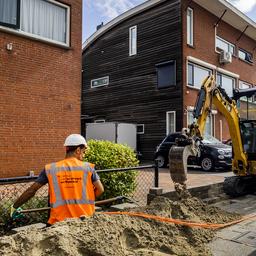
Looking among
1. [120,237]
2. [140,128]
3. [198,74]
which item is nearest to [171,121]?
[140,128]

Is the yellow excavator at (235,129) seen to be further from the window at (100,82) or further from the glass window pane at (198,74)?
the window at (100,82)

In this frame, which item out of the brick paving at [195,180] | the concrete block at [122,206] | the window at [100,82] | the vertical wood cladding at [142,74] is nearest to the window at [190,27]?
the vertical wood cladding at [142,74]

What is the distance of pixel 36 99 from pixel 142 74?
12256mm

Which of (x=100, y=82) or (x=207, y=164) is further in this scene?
(x=100, y=82)

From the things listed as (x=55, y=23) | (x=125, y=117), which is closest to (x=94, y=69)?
(x=125, y=117)

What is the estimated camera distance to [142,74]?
73.4 ft

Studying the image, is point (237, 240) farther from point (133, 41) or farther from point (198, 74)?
point (133, 41)

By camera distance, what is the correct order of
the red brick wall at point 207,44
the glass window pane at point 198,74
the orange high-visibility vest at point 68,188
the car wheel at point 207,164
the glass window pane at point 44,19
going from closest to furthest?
the orange high-visibility vest at point 68,188 → the glass window pane at point 44,19 → the car wheel at point 207,164 → the red brick wall at point 207,44 → the glass window pane at point 198,74

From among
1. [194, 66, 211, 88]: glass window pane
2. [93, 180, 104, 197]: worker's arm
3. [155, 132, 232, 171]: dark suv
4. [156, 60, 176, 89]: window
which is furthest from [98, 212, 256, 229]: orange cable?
[194, 66, 211, 88]: glass window pane

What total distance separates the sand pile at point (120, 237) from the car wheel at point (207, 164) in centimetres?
928

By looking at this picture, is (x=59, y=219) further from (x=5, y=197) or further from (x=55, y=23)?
(x=55, y=23)

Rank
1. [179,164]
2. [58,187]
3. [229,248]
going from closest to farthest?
[58,187] → [229,248] → [179,164]

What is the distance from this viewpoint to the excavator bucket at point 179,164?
6992 mm

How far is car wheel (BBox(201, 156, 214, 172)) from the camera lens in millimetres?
15609
